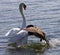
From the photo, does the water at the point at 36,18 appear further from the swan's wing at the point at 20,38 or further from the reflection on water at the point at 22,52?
the swan's wing at the point at 20,38

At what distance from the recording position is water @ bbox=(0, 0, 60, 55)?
1480cm

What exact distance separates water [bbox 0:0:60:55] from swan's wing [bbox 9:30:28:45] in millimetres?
377

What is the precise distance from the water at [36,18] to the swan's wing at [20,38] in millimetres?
377

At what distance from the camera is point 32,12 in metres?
20.8

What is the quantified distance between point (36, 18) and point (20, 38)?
5194mm

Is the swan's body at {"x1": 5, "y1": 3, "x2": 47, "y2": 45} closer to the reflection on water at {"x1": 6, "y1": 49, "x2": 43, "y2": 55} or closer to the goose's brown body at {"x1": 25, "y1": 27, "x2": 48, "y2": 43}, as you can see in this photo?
the goose's brown body at {"x1": 25, "y1": 27, "x2": 48, "y2": 43}

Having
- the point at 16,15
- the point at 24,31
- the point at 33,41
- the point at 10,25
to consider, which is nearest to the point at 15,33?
the point at 24,31

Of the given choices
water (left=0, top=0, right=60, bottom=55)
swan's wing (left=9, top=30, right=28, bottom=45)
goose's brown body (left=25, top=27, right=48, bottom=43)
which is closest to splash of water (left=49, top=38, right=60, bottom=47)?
water (left=0, top=0, right=60, bottom=55)

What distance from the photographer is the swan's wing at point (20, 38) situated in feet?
45.3

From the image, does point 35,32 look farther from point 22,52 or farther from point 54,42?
point 54,42

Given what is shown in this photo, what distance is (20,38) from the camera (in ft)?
45.6

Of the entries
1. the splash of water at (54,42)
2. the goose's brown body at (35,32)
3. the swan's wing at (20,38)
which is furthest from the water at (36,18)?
the goose's brown body at (35,32)

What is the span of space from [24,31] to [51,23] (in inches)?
148

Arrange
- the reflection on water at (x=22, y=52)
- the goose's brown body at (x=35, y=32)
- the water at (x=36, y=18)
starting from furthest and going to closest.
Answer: the water at (x=36, y=18) → the goose's brown body at (x=35, y=32) → the reflection on water at (x=22, y=52)
